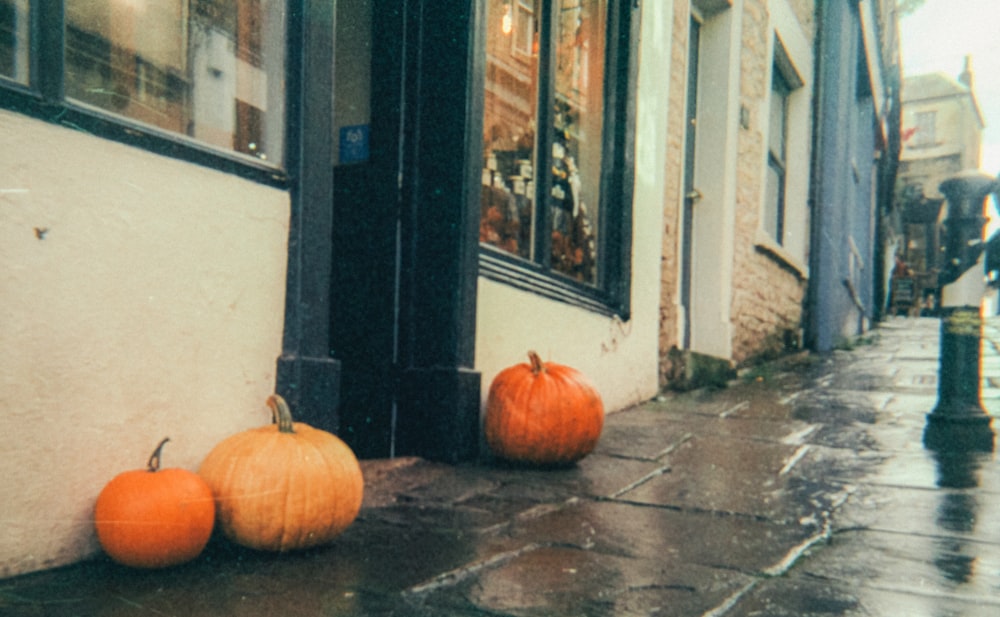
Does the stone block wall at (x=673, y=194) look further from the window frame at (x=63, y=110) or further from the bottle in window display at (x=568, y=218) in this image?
the window frame at (x=63, y=110)

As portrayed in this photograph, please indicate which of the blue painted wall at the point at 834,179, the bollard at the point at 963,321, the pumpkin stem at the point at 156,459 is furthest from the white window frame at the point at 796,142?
the pumpkin stem at the point at 156,459

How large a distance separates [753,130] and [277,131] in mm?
6027

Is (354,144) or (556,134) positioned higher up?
(556,134)

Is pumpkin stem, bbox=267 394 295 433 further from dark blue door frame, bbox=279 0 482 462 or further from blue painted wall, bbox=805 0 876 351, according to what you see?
blue painted wall, bbox=805 0 876 351

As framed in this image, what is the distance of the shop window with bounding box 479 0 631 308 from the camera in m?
4.38

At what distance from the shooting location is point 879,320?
1917 centimetres

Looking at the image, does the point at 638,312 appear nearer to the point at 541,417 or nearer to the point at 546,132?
the point at 546,132

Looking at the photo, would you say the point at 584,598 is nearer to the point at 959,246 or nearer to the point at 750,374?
the point at 959,246

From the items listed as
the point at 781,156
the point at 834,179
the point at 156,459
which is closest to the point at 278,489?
the point at 156,459

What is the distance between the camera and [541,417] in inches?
143

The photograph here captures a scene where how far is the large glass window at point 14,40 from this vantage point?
2.07m

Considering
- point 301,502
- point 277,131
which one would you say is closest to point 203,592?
point 301,502

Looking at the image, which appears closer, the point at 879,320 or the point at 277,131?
the point at 277,131

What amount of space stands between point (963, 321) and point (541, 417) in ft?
7.64
